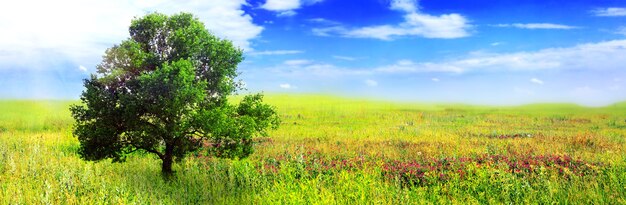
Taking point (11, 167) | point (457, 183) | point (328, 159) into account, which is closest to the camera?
point (457, 183)

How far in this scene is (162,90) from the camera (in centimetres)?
1012

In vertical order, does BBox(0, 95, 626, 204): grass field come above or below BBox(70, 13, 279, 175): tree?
below

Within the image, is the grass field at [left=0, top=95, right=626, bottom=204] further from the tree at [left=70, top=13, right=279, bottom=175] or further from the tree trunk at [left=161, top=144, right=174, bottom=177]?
the tree at [left=70, top=13, right=279, bottom=175]

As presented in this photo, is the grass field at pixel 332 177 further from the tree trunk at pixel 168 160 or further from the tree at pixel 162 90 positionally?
the tree at pixel 162 90

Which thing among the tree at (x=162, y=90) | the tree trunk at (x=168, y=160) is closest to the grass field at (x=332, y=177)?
the tree trunk at (x=168, y=160)

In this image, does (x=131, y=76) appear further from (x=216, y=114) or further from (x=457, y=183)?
(x=457, y=183)

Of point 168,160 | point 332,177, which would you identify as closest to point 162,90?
point 168,160

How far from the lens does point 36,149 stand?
52.7 ft

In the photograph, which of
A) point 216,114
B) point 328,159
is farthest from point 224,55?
point 328,159

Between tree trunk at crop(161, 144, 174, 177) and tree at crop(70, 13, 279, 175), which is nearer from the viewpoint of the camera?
tree at crop(70, 13, 279, 175)

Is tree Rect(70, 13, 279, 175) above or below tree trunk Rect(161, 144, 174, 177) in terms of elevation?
above

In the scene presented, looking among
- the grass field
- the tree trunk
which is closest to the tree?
the tree trunk

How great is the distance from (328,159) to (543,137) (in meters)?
13.6

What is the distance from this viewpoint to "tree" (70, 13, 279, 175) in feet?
33.3
